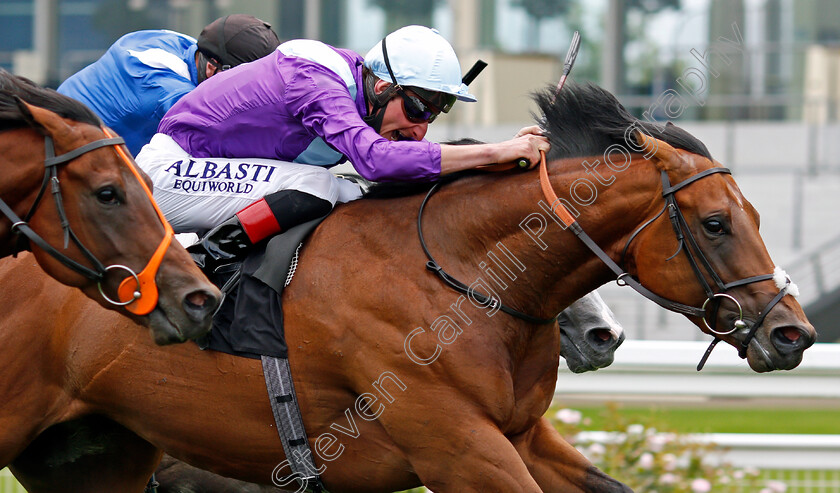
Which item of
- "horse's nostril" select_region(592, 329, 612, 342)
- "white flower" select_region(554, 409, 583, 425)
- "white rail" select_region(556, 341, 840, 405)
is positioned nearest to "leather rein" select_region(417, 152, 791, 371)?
"horse's nostril" select_region(592, 329, 612, 342)

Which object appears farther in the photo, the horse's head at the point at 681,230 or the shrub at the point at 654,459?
the shrub at the point at 654,459

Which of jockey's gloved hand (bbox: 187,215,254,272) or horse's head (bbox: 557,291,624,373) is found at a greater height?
jockey's gloved hand (bbox: 187,215,254,272)

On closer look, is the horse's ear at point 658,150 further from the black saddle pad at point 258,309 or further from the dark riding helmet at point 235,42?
the dark riding helmet at point 235,42

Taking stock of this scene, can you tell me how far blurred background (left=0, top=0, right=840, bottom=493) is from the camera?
10859 millimetres

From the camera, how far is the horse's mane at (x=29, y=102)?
9.70 feet

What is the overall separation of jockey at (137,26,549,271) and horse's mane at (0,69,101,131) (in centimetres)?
58

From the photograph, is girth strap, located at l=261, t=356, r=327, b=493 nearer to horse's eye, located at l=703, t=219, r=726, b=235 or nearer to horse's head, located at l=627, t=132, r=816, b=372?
horse's head, located at l=627, t=132, r=816, b=372

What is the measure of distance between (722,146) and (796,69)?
1.31 m

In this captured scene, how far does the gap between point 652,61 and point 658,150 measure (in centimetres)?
944

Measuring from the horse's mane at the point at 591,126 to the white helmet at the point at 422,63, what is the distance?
295 mm

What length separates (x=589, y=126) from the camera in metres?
3.35

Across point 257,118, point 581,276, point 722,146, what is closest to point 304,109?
point 257,118

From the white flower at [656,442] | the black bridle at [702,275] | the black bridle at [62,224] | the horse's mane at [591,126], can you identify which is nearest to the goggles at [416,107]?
the horse's mane at [591,126]

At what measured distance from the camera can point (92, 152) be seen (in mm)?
2963
